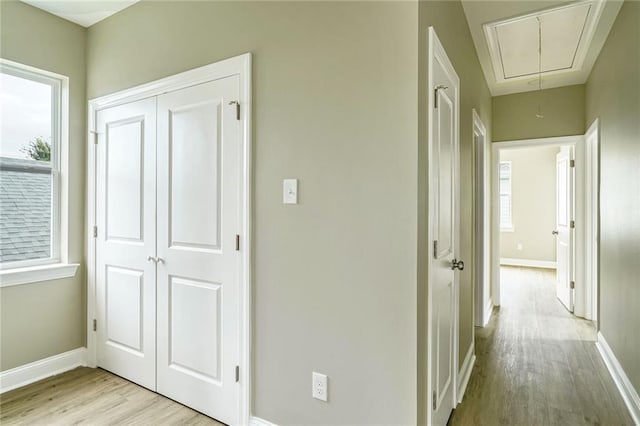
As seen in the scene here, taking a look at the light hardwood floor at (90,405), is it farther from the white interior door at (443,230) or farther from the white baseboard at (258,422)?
the white interior door at (443,230)

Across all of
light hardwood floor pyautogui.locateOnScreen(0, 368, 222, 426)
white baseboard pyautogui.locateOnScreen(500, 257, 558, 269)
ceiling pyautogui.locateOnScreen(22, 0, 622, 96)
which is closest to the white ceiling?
ceiling pyautogui.locateOnScreen(22, 0, 622, 96)

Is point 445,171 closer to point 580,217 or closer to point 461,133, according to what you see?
point 461,133

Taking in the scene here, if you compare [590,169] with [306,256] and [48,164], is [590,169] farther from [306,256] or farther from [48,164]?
[48,164]

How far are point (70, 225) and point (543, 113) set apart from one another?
5.23 meters

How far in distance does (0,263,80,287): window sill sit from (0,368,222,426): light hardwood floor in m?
0.75

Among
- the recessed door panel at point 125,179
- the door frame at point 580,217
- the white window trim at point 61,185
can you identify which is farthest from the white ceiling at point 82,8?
the door frame at point 580,217

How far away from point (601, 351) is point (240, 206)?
3.40 metres

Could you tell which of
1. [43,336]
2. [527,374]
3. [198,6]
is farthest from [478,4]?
[43,336]

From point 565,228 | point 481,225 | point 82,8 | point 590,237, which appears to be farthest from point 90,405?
point 565,228

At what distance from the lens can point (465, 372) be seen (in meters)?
2.62

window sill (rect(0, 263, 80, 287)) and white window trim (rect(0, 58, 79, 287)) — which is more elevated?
white window trim (rect(0, 58, 79, 287))

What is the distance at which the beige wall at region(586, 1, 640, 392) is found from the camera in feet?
7.42

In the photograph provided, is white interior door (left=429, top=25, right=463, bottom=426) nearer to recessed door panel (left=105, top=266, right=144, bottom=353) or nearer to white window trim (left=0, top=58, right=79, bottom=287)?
recessed door panel (left=105, top=266, right=144, bottom=353)

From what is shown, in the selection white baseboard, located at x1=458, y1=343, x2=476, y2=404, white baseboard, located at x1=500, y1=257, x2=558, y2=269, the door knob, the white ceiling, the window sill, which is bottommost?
white baseboard, located at x1=458, y1=343, x2=476, y2=404
